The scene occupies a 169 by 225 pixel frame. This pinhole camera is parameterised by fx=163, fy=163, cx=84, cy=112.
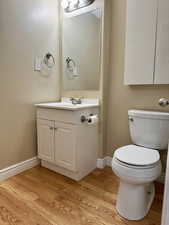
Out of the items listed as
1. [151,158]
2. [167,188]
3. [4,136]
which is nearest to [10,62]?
[4,136]

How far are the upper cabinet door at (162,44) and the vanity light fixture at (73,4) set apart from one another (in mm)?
835

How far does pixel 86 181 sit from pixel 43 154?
59 centimetres

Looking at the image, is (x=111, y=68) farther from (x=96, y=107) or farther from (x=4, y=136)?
(x=4, y=136)

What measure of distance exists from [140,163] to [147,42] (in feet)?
3.71

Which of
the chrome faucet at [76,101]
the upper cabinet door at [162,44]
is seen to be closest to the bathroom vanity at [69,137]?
the chrome faucet at [76,101]

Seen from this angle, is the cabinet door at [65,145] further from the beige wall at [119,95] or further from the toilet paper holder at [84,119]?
the beige wall at [119,95]

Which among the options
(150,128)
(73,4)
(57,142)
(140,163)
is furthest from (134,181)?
(73,4)

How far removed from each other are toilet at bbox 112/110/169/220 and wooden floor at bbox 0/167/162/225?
0.08m

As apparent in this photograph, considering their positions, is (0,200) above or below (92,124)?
below

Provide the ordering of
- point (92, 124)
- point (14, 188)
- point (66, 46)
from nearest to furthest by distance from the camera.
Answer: point (14, 188), point (92, 124), point (66, 46)

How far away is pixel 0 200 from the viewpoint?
1430 mm

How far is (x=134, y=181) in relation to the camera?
3.84 ft

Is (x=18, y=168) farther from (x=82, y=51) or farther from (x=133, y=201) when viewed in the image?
(x=82, y=51)

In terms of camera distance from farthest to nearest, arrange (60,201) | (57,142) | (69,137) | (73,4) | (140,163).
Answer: (73,4) → (57,142) → (69,137) → (60,201) → (140,163)
